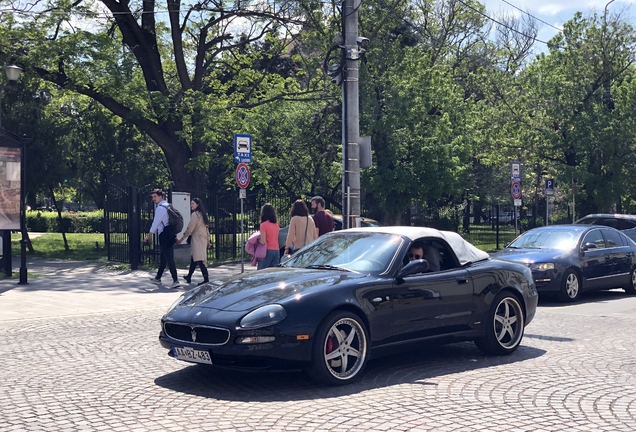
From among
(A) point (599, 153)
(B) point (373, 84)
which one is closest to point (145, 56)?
(B) point (373, 84)

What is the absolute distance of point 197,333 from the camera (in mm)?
6980

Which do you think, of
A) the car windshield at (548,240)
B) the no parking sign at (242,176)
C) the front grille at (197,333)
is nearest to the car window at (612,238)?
the car windshield at (548,240)

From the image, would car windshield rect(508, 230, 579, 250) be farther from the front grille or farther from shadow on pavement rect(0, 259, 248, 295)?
the front grille

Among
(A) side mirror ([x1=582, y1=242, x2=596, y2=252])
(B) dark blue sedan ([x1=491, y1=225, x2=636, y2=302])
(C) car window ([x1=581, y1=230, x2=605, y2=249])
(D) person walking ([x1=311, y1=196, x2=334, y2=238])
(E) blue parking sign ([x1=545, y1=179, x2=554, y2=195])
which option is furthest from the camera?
(E) blue parking sign ([x1=545, y1=179, x2=554, y2=195])

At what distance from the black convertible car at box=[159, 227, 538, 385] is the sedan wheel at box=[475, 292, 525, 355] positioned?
0.04ft

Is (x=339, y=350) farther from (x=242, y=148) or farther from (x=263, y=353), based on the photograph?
(x=242, y=148)

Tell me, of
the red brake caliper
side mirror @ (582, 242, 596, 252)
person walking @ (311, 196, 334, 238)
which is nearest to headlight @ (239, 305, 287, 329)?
the red brake caliper

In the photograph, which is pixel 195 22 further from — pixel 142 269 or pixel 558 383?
pixel 558 383

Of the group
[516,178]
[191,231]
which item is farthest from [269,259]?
[516,178]

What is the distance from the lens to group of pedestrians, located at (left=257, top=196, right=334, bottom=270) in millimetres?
14008

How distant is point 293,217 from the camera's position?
46.3ft

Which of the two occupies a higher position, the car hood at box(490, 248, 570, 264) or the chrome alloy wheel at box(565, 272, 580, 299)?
the car hood at box(490, 248, 570, 264)

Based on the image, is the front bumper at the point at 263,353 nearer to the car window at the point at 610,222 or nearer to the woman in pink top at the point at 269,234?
the woman in pink top at the point at 269,234

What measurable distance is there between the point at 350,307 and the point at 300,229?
269 inches
